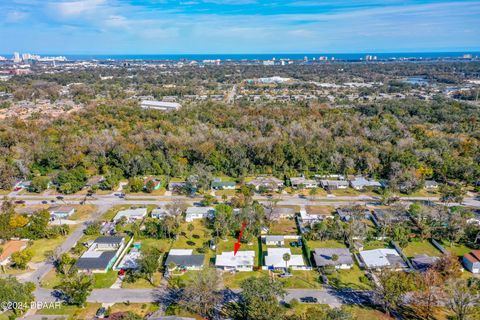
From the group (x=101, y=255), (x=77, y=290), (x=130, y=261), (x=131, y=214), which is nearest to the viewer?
(x=77, y=290)

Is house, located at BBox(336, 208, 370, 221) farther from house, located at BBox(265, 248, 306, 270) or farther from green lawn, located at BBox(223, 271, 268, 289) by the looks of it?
green lawn, located at BBox(223, 271, 268, 289)

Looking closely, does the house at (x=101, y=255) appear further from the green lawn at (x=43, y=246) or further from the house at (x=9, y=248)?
the house at (x=9, y=248)

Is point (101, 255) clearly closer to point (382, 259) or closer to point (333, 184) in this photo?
point (382, 259)

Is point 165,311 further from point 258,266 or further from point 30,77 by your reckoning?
point 30,77

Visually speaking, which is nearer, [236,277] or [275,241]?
[236,277]

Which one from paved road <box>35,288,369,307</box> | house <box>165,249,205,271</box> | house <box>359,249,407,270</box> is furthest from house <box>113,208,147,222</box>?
house <box>359,249,407,270</box>

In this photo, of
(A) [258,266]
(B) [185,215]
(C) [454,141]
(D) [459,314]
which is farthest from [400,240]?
(C) [454,141]

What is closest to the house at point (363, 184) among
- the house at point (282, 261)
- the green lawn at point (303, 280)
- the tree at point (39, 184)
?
the house at point (282, 261)

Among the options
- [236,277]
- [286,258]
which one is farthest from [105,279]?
[286,258]
